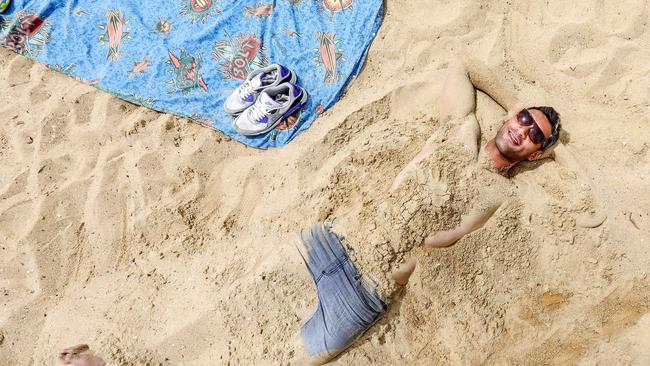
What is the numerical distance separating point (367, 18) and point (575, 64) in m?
1.55

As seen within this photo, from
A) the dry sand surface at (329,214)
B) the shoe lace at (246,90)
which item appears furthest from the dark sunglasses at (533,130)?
the shoe lace at (246,90)

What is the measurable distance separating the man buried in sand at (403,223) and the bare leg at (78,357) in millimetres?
1148

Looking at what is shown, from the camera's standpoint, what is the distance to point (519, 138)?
2.71 meters

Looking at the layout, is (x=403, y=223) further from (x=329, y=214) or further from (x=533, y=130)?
(x=533, y=130)

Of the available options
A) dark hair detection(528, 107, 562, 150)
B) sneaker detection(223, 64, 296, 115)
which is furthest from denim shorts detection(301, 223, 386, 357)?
dark hair detection(528, 107, 562, 150)

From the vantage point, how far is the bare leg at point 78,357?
2.46 m

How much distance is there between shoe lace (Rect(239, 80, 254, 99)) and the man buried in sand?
43.1 inches

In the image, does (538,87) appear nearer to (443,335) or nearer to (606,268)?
(606,268)

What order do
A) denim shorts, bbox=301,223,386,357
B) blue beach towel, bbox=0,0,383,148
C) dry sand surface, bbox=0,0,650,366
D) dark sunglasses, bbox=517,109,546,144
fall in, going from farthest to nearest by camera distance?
blue beach towel, bbox=0,0,383,148 → dark sunglasses, bbox=517,109,546,144 → dry sand surface, bbox=0,0,650,366 → denim shorts, bbox=301,223,386,357

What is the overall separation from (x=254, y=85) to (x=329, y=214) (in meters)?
1.03

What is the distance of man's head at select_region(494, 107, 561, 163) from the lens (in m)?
2.70

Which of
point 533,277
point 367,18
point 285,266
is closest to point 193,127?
point 285,266

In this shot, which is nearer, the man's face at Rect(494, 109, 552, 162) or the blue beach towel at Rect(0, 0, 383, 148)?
the man's face at Rect(494, 109, 552, 162)

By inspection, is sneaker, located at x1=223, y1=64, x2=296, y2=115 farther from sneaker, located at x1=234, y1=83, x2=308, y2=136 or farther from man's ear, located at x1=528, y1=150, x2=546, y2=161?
man's ear, located at x1=528, y1=150, x2=546, y2=161
